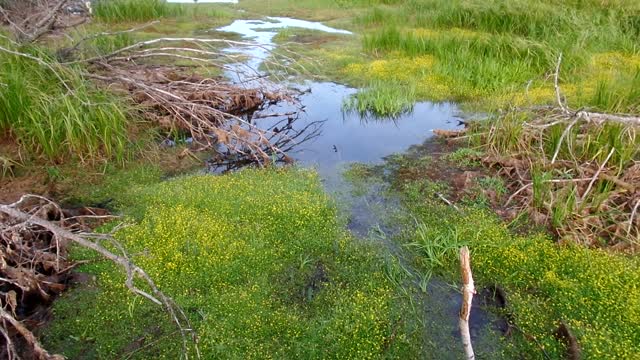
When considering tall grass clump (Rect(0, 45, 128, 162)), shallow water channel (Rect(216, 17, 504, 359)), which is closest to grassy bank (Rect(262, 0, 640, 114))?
shallow water channel (Rect(216, 17, 504, 359))

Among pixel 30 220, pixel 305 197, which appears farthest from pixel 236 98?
pixel 30 220

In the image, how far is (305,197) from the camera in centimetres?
570

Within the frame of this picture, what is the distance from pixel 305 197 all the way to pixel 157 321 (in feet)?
7.35

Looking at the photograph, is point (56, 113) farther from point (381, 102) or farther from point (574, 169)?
point (574, 169)

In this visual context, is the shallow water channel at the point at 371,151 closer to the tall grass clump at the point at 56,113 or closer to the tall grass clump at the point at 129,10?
the tall grass clump at the point at 56,113

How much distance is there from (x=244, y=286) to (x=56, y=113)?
11.9 feet

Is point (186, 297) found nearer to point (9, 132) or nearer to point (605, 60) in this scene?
point (9, 132)

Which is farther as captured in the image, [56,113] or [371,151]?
[371,151]

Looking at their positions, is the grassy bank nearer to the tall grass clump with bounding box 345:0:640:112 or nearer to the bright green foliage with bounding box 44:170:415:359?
the tall grass clump with bounding box 345:0:640:112

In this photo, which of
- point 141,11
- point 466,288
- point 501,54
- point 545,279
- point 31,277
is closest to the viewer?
point 466,288

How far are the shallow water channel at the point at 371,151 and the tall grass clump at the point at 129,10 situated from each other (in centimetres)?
379

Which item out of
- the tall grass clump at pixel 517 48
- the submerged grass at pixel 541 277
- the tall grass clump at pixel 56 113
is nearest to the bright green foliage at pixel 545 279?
the submerged grass at pixel 541 277

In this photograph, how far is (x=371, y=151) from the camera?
738cm

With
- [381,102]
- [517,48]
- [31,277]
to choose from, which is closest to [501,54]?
[517,48]
